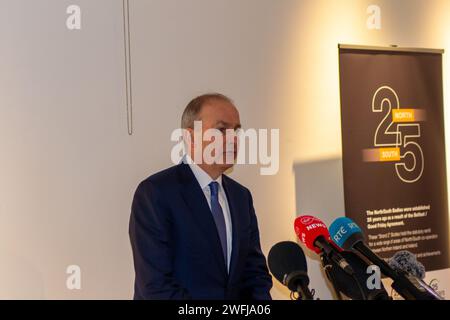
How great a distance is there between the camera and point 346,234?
153 cm

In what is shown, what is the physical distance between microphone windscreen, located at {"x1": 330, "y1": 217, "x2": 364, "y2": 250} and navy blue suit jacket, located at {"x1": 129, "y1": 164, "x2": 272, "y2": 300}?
86cm

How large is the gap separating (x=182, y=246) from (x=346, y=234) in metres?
1.00

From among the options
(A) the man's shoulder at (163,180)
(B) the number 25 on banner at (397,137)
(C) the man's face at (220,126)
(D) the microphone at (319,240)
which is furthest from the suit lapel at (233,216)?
(B) the number 25 on banner at (397,137)

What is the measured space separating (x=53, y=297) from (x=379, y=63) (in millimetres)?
2738

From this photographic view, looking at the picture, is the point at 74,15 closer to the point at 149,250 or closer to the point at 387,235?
the point at 149,250

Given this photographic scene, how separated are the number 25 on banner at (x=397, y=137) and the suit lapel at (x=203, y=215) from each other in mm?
2049

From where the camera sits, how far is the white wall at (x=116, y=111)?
9.82 feet

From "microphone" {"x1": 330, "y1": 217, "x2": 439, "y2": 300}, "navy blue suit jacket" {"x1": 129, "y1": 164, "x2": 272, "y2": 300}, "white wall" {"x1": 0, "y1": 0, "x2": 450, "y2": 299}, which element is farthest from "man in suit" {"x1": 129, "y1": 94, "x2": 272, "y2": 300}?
"microphone" {"x1": 330, "y1": 217, "x2": 439, "y2": 300}

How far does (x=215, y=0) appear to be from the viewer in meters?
3.60

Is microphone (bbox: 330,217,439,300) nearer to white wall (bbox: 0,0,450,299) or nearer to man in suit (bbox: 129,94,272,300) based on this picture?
man in suit (bbox: 129,94,272,300)

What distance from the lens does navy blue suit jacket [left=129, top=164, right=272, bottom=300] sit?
2.28m

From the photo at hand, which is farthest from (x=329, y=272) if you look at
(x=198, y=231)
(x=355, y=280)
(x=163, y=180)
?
(x=163, y=180)

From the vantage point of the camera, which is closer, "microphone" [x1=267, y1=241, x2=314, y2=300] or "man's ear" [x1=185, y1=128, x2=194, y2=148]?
"microphone" [x1=267, y1=241, x2=314, y2=300]

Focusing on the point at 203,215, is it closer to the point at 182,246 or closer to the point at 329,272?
the point at 182,246
